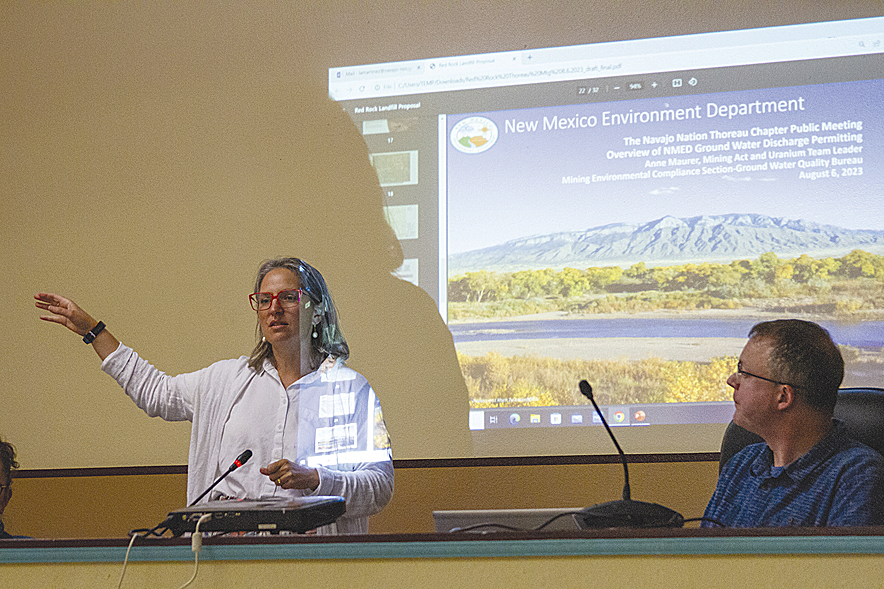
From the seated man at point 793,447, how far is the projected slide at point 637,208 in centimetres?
83

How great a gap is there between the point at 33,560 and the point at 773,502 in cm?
135

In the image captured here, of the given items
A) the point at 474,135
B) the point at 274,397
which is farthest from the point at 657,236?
the point at 274,397

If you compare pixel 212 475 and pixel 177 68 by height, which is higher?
pixel 177 68

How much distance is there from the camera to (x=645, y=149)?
8.30 ft

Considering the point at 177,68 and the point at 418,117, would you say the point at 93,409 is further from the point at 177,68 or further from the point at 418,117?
the point at 418,117

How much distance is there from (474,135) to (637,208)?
0.64 m

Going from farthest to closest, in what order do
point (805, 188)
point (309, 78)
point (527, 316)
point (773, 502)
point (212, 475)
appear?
point (309, 78)
point (527, 316)
point (805, 188)
point (212, 475)
point (773, 502)

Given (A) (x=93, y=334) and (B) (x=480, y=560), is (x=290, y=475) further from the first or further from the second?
(A) (x=93, y=334)

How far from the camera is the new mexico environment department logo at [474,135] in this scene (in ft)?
8.71

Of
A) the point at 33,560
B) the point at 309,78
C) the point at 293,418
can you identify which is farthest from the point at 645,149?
the point at 33,560

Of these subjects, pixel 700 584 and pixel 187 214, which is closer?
pixel 700 584

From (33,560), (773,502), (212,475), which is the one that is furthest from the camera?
(212,475)

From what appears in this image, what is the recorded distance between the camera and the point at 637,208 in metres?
2.53

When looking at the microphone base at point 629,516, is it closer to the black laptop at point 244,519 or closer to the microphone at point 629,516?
the microphone at point 629,516
